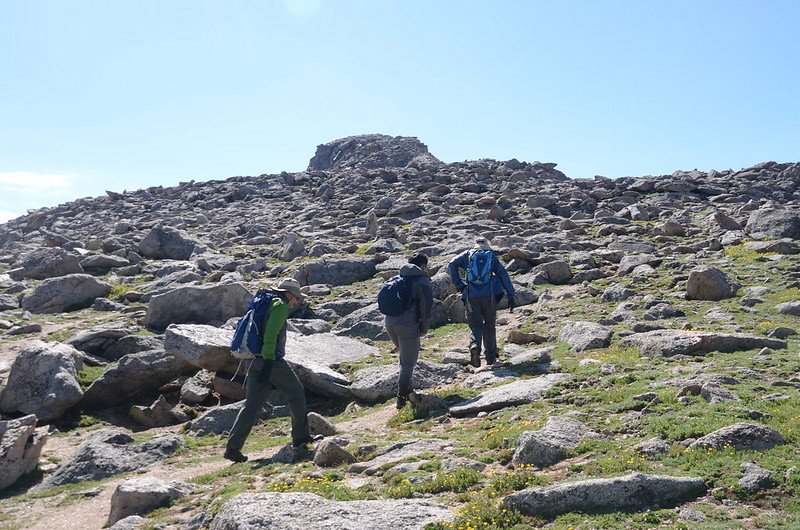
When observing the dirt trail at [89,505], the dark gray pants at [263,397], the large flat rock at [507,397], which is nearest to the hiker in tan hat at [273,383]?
the dark gray pants at [263,397]

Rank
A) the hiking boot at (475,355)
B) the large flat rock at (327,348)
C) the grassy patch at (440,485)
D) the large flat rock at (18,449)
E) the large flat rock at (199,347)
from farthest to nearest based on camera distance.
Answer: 1. the large flat rock at (327,348)
2. the large flat rock at (199,347)
3. the hiking boot at (475,355)
4. the large flat rock at (18,449)
5. the grassy patch at (440,485)

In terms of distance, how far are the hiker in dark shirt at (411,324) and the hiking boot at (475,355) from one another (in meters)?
2.74

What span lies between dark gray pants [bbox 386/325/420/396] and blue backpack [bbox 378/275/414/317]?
1.12 feet

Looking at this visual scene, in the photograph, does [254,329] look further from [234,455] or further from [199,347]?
[199,347]

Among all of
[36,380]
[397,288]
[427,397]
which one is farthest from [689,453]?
[36,380]

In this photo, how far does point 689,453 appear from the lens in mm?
8039

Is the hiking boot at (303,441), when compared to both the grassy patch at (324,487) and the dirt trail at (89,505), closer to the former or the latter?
the dirt trail at (89,505)

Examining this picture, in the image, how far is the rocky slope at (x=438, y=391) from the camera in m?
7.50

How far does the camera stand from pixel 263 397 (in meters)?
12.1

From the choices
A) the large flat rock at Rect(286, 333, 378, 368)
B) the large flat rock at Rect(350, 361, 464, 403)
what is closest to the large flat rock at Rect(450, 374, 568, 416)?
the large flat rock at Rect(350, 361, 464, 403)

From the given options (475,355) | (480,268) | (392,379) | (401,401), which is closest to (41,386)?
(392,379)

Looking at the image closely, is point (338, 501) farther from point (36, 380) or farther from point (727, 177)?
point (727, 177)

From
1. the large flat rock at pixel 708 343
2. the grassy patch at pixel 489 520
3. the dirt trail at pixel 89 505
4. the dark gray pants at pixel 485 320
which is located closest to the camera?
the grassy patch at pixel 489 520

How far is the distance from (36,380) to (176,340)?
3179 mm
